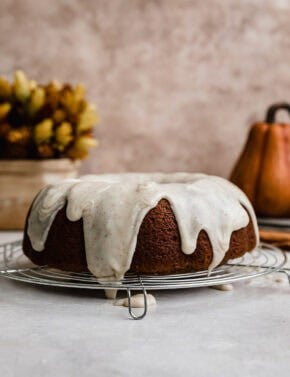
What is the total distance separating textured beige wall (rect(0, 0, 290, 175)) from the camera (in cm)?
194

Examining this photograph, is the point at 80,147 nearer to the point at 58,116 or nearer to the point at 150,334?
the point at 58,116

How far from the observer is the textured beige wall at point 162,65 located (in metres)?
1.94

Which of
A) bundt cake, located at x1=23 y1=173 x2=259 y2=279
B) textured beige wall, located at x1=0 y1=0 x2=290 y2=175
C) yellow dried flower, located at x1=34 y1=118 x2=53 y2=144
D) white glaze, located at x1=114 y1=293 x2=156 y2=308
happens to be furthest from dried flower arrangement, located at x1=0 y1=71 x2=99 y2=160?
white glaze, located at x1=114 y1=293 x2=156 y2=308

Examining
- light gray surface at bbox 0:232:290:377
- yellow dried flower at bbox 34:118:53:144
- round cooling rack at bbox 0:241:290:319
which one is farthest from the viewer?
yellow dried flower at bbox 34:118:53:144

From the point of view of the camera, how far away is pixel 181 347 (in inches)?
34.5

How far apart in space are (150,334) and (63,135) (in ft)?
2.59

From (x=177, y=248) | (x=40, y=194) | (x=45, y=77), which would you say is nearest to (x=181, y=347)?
(x=177, y=248)

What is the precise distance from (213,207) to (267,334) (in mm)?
261

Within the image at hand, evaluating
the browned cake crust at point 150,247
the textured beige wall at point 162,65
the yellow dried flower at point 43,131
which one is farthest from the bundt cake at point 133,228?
the textured beige wall at point 162,65

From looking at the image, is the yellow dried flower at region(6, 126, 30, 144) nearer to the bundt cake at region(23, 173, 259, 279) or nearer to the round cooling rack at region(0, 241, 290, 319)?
the round cooling rack at region(0, 241, 290, 319)

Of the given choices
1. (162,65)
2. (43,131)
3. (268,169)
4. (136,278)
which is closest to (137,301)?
(136,278)

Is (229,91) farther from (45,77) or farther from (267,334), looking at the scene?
(267,334)

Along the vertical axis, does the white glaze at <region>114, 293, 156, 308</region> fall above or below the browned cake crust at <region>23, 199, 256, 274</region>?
below

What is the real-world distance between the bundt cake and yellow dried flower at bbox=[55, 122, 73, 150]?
0.46 metres
